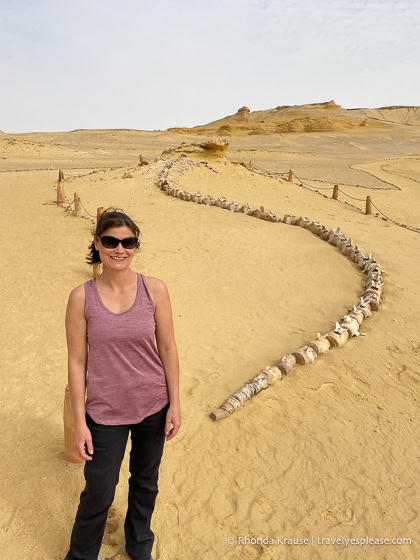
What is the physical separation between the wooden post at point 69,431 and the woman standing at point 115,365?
859mm

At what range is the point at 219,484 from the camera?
337 centimetres

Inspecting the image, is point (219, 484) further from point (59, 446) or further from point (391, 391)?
point (391, 391)

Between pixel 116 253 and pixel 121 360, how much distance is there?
541 millimetres

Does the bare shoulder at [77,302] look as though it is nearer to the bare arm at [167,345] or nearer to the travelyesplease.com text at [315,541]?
the bare arm at [167,345]

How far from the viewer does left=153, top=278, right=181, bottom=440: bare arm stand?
2246 mm

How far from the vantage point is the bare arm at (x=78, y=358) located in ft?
6.89

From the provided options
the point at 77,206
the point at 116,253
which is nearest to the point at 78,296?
the point at 116,253

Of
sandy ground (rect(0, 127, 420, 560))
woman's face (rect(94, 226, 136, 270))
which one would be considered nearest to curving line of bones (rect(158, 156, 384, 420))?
sandy ground (rect(0, 127, 420, 560))

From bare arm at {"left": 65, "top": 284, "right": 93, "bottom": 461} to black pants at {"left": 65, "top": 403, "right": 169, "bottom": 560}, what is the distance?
0.07 meters

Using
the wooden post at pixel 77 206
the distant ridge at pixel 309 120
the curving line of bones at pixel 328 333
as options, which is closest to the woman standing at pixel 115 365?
the curving line of bones at pixel 328 333

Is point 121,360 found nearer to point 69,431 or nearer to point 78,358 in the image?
point 78,358

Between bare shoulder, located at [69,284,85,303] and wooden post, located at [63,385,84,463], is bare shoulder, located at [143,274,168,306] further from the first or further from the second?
wooden post, located at [63,385,84,463]

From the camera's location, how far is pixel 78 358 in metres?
2.16

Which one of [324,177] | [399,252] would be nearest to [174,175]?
[399,252]
